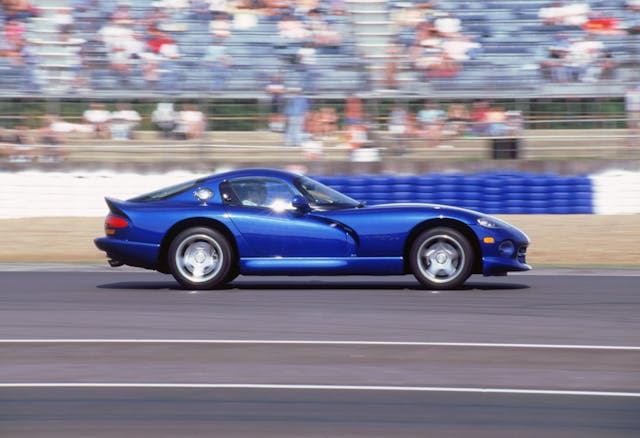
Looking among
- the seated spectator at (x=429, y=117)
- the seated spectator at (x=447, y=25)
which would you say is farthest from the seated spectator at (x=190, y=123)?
the seated spectator at (x=447, y=25)

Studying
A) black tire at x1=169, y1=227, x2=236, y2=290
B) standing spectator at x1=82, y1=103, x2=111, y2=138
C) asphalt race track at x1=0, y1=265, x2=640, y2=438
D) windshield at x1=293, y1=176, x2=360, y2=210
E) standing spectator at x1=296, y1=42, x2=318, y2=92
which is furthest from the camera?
standing spectator at x1=296, y1=42, x2=318, y2=92

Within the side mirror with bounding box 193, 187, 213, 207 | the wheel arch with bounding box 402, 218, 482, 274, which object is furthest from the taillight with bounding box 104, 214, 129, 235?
the wheel arch with bounding box 402, 218, 482, 274

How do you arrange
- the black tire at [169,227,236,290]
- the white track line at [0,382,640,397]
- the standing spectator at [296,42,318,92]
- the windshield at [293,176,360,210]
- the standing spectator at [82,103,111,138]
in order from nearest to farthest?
the white track line at [0,382,640,397], the black tire at [169,227,236,290], the windshield at [293,176,360,210], the standing spectator at [82,103,111,138], the standing spectator at [296,42,318,92]

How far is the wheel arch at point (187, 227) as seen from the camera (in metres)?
9.59

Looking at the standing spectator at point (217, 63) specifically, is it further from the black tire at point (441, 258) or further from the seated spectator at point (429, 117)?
the black tire at point (441, 258)

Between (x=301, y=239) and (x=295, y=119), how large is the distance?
10.5 m

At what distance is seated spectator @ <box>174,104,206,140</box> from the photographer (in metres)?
19.8

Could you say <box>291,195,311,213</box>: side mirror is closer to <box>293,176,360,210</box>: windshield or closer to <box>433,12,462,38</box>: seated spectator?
<box>293,176,360,210</box>: windshield

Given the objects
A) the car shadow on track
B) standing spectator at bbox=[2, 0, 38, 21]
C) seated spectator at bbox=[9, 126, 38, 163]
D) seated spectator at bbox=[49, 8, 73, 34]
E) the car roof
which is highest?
standing spectator at bbox=[2, 0, 38, 21]

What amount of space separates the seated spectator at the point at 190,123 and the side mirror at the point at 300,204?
10.4 m

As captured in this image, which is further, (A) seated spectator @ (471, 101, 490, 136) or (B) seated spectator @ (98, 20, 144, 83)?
(B) seated spectator @ (98, 20, 144, 83)

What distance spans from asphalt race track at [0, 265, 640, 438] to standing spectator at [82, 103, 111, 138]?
9.90 metres

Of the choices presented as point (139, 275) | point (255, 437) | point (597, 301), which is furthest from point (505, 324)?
point (139, 275)

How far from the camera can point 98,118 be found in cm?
2003
